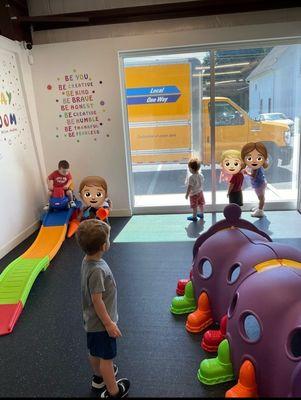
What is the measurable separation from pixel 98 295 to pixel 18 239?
9.63 ft

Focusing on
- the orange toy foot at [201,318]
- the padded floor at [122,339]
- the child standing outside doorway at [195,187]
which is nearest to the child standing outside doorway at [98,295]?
the padded floor at [122,339]

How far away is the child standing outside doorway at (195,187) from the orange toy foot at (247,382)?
2869 mm

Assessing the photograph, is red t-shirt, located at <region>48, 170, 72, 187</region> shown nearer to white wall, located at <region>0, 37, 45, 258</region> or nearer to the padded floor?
white wall, located at <region>0, 37, 45, 258</region>

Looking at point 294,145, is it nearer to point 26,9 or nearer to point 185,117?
point 185,117

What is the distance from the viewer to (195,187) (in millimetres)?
4414

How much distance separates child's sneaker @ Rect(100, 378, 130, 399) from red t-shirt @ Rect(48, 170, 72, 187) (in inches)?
118

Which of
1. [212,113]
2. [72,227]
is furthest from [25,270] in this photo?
[212,113]

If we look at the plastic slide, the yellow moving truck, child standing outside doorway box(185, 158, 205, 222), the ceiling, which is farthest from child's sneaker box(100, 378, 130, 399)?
the ceiling

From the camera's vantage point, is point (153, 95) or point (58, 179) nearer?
point (58, 179)

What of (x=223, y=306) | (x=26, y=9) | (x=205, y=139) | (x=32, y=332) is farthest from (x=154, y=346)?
(x=26, y=9)

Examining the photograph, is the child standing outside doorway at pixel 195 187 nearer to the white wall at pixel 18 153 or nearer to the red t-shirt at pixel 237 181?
the red t-shirt at pixel 237 181

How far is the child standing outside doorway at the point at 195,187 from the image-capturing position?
170 inches

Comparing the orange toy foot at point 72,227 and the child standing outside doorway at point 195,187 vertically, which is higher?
the child standing outside doorway at point 195,187

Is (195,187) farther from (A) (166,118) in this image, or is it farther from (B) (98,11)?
(B) (98,11)
